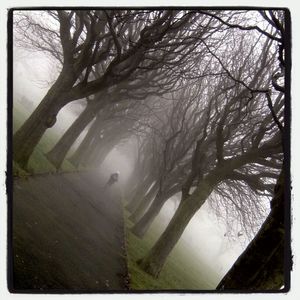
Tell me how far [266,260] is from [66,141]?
9615 millimetres

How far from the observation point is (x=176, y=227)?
32.3 feet

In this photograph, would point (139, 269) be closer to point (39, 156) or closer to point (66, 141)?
point (39, 156)

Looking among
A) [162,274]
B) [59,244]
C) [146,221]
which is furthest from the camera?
[146,221]

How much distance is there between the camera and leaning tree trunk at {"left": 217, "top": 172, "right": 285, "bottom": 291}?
496 cm

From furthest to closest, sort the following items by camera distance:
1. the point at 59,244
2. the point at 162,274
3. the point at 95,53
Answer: the point at 95,53 < the point at 162,274 < the point at 59,244

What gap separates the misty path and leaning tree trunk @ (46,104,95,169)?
7.46 ft

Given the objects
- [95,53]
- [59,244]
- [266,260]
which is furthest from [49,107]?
[266,260]

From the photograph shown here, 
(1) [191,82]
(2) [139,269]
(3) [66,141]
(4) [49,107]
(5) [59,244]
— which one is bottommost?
(2) [139,269]

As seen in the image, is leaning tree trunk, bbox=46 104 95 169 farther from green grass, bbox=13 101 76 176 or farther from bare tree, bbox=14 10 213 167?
bare tree, bbox=14 10 213 167

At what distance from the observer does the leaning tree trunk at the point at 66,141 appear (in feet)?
41.5

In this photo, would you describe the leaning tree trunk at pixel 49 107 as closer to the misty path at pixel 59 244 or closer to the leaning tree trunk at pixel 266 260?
the misty path at pixel 59 244

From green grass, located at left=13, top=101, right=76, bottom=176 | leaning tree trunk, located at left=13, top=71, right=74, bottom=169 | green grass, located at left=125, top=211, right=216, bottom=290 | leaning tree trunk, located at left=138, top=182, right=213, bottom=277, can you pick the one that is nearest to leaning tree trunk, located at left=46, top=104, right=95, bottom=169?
green grass, located at left=13, top=101, right=76, bottom=176

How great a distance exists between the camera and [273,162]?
8.28 m

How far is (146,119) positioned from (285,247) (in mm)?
10671
